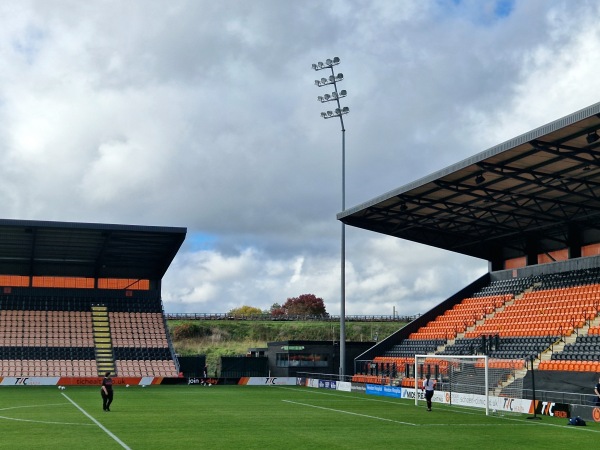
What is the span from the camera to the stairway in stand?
61859 millimetres

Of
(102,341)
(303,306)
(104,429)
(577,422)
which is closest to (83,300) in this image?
(102,341)

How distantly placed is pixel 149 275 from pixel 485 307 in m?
31.0

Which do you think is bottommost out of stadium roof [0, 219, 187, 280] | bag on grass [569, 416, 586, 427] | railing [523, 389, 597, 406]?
bag on grass [569, 416, 586, 427]

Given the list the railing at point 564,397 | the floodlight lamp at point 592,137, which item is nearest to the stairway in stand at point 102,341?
the railing at point 564,397

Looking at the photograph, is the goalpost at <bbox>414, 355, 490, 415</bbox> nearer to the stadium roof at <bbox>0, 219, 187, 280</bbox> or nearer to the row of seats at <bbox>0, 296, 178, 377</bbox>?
the stadium roof at <bbox>0, 219, 187, 280</bbox>

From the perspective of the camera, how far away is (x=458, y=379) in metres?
40.8

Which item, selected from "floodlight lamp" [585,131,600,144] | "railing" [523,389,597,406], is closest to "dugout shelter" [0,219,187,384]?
"railing" [523,389,597,406]

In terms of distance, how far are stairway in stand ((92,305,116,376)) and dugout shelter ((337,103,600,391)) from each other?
20126 millimetres

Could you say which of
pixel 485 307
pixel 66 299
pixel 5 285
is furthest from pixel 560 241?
pixel 5 285

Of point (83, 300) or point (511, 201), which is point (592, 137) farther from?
point (83, 300)

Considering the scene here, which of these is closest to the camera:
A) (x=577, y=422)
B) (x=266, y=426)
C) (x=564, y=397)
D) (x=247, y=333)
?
(x=266, y=426)

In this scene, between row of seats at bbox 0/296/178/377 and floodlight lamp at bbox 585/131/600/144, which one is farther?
row of seats at bbox 0/296/178/377

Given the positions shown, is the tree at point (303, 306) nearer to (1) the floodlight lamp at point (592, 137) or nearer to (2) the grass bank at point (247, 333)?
(2) the grass bank at point (247, 333)

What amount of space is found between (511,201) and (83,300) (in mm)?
39201
